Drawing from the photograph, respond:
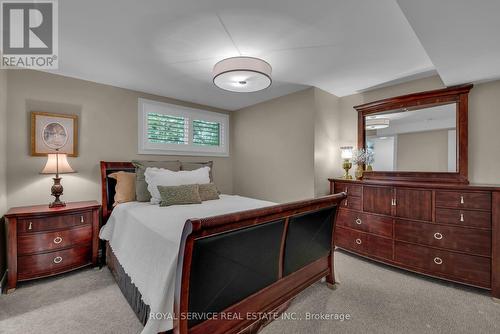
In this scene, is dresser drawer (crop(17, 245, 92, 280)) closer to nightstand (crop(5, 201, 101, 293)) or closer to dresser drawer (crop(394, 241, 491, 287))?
nightstand (crop(5, 201, 101, 293))

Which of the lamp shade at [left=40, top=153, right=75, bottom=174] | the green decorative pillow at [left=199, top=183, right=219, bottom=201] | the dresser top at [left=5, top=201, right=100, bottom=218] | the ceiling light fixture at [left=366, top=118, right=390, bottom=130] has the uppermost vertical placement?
the ceiling light fixture at [left=366, top=118, right=390, bottom=130]

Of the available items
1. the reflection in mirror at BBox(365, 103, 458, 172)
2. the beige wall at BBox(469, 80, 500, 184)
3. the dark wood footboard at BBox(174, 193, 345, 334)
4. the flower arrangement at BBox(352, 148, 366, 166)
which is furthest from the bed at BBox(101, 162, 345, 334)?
the beige wall at BBox(469, 80, 500, 184)

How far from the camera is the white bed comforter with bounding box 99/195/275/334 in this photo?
123 cm

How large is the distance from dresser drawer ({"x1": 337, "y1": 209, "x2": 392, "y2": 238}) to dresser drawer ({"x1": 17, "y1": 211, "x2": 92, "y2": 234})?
10.8 ft

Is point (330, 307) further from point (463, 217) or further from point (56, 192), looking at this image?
point (56, 192)

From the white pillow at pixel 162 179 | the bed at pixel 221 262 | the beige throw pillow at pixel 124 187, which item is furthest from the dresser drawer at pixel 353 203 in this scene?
the beige throw pillow at pixel 124 187

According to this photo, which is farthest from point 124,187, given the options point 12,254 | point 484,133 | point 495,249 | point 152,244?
point 484,133

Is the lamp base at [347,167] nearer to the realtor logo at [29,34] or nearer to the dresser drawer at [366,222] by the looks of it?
the dresser drawer at [366,222]

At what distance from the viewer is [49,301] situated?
6.44 ft

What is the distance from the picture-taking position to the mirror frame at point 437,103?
8.15 feet

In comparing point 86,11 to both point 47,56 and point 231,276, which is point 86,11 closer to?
point 47,56

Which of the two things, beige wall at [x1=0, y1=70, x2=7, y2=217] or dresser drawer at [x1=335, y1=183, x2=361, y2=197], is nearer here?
beige wall at [x1=0, y1=70, x2=7, y2=217]

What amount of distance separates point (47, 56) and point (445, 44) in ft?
12.4

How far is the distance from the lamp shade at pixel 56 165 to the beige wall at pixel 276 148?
108 inches
